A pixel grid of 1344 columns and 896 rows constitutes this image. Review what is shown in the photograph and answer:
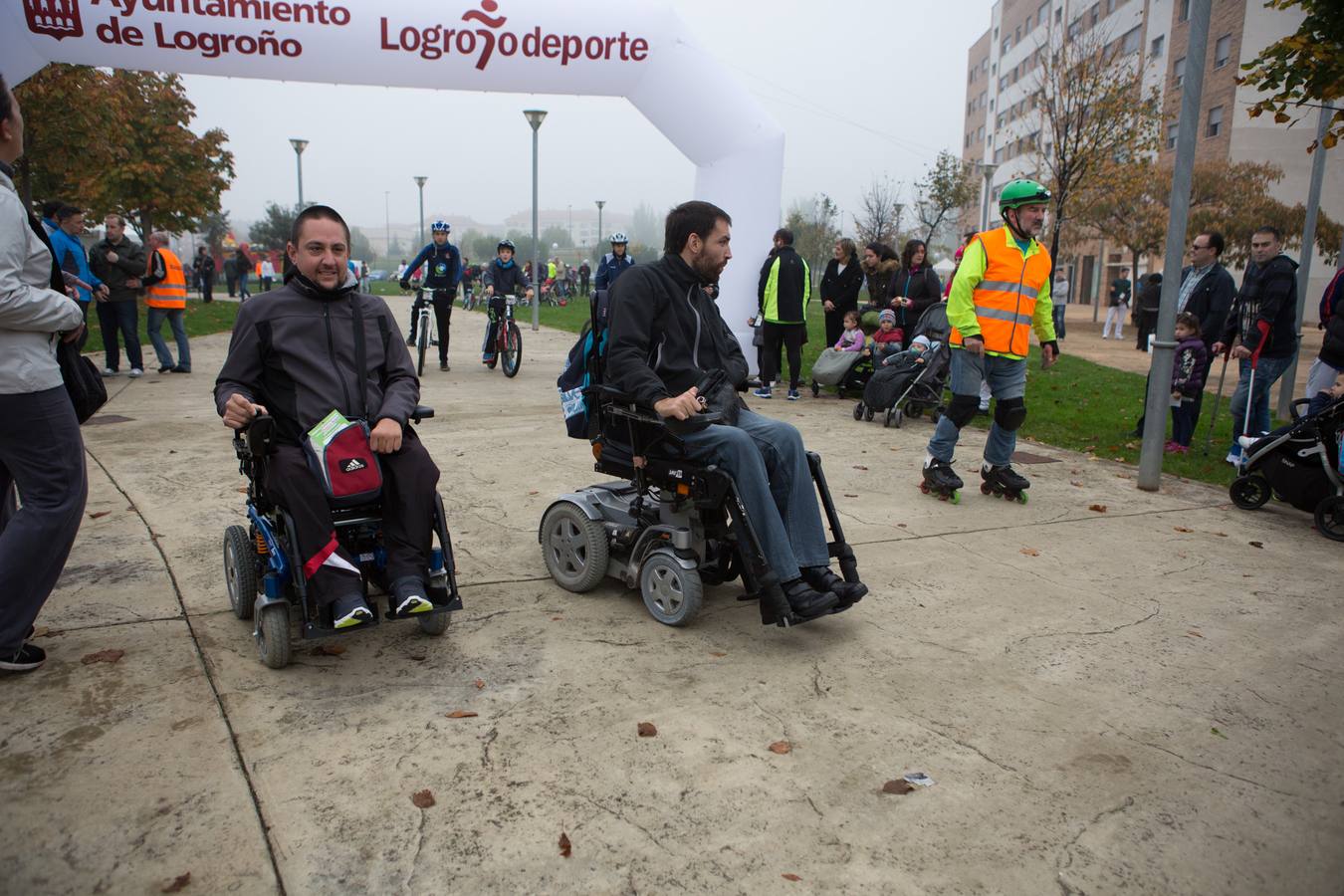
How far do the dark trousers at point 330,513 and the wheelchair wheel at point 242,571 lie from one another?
0.55 m

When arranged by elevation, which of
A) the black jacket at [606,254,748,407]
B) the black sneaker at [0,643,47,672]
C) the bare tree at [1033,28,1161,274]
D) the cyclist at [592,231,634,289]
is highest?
the bare tree at [1033,28,1161,274]

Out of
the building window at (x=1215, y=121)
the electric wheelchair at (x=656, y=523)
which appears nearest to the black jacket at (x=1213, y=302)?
the electric wheelchair at (x=656, y=523)

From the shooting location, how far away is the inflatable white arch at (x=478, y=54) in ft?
31.3

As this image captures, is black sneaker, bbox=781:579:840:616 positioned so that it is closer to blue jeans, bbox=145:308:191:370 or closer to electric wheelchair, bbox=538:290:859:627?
electric wheelchair, bbox=538:290:859:627

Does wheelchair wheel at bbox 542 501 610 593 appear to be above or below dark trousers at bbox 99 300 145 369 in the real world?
below

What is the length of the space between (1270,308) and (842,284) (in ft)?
16.1

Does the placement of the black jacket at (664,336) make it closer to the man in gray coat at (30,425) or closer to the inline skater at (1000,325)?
the man in gray coat at (30,425)

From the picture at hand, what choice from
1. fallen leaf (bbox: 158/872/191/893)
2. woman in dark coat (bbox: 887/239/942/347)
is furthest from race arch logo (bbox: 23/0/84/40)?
fallen leaf (bbox: 158/872/191/893)

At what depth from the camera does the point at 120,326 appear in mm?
10961

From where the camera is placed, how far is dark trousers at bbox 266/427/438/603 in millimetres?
3160

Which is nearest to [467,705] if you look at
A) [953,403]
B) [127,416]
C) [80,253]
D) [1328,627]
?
[1328,627]

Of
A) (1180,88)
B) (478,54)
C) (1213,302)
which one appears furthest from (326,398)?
(1180,88)

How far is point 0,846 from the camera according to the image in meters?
2.25

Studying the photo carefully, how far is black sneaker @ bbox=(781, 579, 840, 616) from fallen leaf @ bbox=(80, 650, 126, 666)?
2467mm
